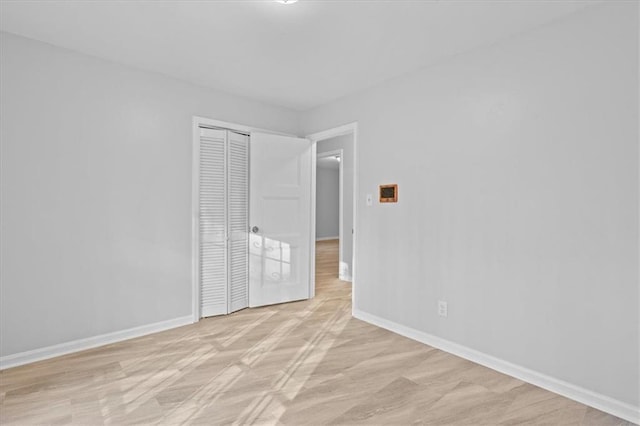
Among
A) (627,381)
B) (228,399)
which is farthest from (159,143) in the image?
(627,381)

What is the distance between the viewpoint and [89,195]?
2.97 meters

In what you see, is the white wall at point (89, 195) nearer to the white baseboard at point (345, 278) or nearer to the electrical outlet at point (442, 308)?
the electrical outlet at point (442, 308)

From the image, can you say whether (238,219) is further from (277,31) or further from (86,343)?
(277,31)

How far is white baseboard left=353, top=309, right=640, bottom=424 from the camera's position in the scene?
2.07 meters

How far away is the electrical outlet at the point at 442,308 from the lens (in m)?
3.00

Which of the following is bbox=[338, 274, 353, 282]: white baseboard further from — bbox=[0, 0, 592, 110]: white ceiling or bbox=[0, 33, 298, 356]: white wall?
bbox=[0, 0, 592, 110]: white ceiling

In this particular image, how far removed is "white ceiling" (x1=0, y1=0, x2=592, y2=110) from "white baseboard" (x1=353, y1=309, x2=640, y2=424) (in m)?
2.43

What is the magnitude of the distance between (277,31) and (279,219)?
222 centimetres

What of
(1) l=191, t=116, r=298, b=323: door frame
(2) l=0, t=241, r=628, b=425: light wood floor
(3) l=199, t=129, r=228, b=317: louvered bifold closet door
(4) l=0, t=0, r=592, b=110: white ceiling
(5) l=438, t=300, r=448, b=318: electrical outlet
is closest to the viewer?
(2) l=0, t=241, r=628, b=425: light wood floor

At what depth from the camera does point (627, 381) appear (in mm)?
2049

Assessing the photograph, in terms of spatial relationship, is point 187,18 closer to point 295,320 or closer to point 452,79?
point 452,79

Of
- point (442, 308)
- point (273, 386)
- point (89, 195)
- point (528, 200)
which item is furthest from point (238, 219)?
point (528, 200)

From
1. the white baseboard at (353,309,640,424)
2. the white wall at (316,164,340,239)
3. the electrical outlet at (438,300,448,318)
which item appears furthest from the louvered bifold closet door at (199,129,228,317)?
the white wall at (316,164,340,239)

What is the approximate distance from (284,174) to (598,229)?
3.10 meters
